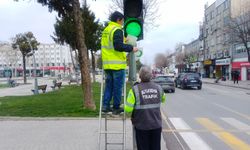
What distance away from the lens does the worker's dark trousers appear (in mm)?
6152

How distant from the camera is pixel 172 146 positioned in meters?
8.95

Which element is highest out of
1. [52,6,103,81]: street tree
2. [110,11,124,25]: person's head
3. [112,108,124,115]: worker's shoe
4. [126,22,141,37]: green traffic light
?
[52,6,103,81]: street tree

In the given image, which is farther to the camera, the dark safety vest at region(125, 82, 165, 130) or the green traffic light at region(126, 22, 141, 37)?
the green traffic light at region(126, 22, 141, 37)

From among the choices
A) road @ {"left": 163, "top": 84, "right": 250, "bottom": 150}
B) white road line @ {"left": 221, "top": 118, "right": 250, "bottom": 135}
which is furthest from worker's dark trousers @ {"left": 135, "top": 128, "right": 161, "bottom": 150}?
white road line @ {"left": 221, "top": 118, "right": 250, "bottom": 135}

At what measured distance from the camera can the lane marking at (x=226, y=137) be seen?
29.7 ft

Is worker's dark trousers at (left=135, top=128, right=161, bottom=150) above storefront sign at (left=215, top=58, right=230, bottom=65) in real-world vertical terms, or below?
below

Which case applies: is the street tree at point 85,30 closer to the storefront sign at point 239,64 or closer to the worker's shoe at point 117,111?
the worker's shoe at point 117,111

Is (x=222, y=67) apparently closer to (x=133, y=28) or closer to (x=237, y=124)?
(x=237, y=124)

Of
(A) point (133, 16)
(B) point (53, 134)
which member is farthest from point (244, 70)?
(A) point (133, 16)

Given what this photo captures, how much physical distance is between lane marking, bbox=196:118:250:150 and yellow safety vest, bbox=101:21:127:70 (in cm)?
357

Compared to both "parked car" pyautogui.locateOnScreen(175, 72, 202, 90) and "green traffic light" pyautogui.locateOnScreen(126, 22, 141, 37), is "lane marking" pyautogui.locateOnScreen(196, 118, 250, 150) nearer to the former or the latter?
"green traffic light" pyautogui.locateOnScreen(126, 22, 141, 37)

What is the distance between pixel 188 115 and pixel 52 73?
121 metres

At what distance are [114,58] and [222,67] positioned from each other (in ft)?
227

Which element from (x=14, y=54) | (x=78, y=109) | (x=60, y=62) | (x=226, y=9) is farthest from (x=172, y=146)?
(x=60, y=62)
